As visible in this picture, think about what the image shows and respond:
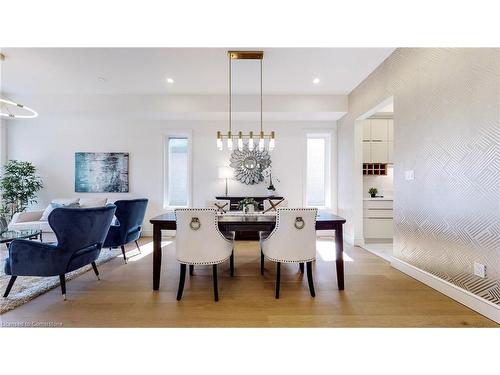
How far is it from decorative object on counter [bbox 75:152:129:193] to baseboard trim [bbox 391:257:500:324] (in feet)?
17.4

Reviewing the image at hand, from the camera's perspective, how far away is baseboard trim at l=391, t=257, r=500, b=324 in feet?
5.71

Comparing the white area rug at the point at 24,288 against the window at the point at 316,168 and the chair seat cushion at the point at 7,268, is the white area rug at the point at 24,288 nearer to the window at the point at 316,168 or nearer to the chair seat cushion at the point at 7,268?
the chair seat cushion at the point at 7,268

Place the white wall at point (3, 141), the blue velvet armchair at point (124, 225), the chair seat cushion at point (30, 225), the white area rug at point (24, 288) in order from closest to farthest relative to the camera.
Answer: the white area rug at point (24, 288), the blue velvet armchair at point (124, 225), the chair seat cushion at point (30, 225), the white wall at point (3, 141)

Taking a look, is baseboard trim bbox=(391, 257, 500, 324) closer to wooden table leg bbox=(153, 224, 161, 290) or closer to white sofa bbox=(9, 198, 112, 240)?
wooden table leg bbox=(153, 224, 161, 290)

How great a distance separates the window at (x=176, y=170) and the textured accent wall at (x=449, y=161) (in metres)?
4.07

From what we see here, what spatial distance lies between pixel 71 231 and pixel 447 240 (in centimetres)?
364

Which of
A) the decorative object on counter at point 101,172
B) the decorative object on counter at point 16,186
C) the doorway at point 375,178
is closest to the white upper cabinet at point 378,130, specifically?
the doorway at point 375,178

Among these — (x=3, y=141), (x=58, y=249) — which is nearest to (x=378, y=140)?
(x=58, y=249)

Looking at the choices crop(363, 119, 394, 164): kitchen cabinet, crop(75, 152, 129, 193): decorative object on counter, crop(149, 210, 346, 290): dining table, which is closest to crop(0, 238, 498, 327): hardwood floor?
crop(149, 210, 346, 290): dining table

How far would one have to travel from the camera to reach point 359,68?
11.0 feet

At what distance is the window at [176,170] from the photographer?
5.09 meters

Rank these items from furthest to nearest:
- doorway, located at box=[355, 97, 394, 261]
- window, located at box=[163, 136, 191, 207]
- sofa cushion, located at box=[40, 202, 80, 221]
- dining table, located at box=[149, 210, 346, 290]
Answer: window, located at box=[163, 136, 191, 207] → sofa cushion, located at box=[40, 202, 80, 221] → doorway, located at box=[355, 97, 394, 261] → dining table, located at box=[149, 210, 346, 290]

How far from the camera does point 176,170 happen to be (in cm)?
513
